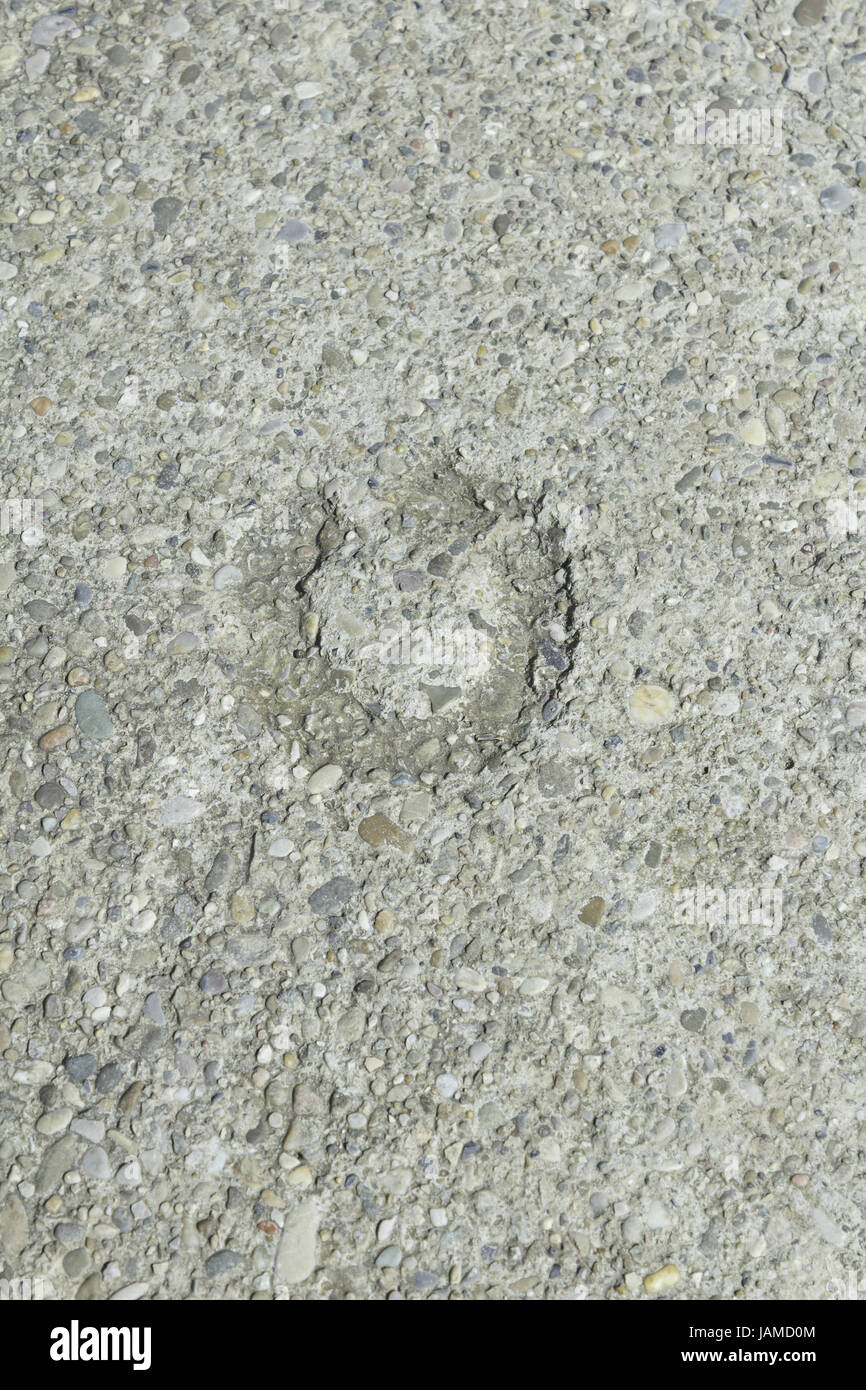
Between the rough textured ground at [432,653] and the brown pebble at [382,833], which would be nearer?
the rough textured ground at [432,653]

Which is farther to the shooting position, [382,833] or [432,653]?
[432,653]

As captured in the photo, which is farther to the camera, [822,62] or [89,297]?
[822,62]

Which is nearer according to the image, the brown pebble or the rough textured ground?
the rough textured ground

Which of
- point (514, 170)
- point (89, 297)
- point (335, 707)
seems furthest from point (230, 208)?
point (335, 707)

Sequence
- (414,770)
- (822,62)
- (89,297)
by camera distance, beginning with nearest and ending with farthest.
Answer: (414,770) < (89,297) < (822,62)

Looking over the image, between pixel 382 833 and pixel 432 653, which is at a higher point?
pixel 432 653
